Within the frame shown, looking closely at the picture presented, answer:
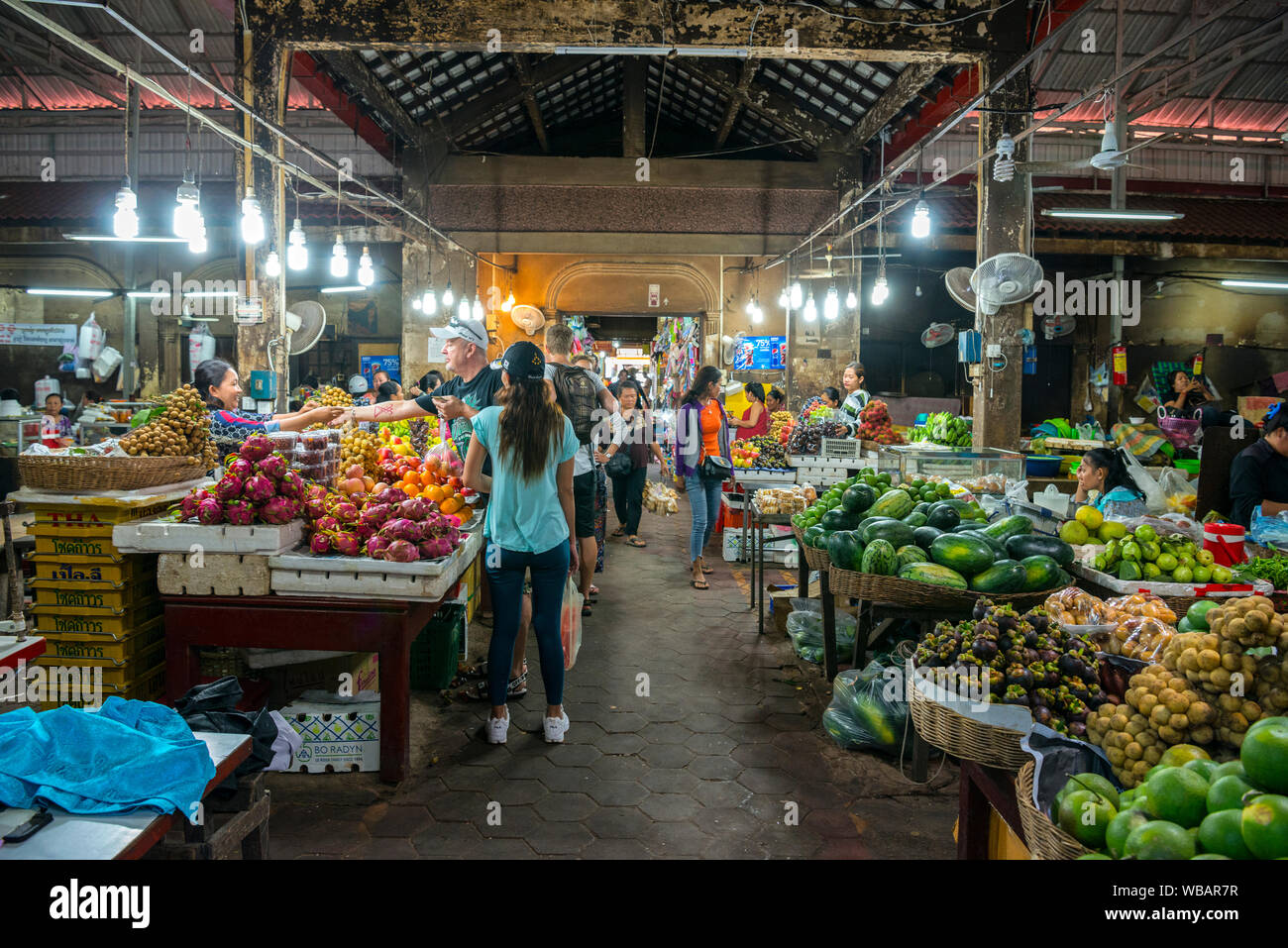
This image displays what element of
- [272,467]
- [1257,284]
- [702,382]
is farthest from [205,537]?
[1257,284]

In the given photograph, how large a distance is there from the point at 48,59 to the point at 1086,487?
14546mm

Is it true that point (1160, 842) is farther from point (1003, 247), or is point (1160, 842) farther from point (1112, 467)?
point (1003, 247)

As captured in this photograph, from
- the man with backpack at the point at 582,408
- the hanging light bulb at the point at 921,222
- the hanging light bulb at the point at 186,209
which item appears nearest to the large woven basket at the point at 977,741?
the man with backpack at the point at 582,408

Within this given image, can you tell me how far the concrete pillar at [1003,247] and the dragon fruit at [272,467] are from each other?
642 cm

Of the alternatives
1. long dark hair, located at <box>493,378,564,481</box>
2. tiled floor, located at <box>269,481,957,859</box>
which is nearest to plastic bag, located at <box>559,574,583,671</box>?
tiled floor, located at <box>269,481,957,859</box>

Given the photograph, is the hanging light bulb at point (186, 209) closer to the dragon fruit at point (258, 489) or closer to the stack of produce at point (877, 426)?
the dragon fruit at point (258, 489)

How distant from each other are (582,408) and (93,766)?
3961mm

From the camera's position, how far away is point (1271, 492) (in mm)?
5059

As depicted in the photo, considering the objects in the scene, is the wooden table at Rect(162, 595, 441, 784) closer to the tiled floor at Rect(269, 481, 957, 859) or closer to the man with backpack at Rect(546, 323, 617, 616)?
the tiled floor at Rect(269, 481, 957, 859)

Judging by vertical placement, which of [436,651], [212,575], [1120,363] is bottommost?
[436,651]

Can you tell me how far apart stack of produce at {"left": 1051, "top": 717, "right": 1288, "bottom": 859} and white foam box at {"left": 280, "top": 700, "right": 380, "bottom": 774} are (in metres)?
2.88

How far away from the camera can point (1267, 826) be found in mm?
1371

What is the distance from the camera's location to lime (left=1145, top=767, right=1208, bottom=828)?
1.56m

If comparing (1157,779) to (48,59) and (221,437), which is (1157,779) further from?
(48,59)
